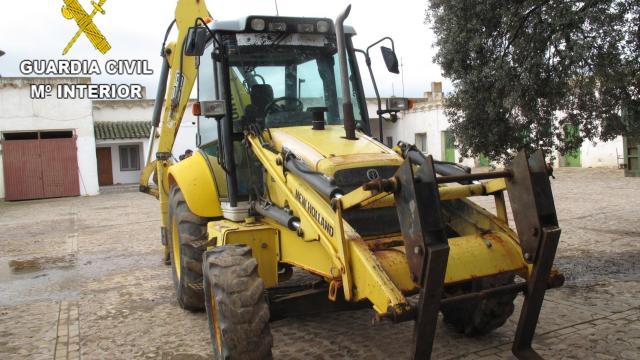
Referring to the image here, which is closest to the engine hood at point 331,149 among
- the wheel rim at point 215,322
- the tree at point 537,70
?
the wheel rim at point 215,322

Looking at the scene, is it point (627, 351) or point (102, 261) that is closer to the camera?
point (627, 351)

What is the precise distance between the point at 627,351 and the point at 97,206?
19999 mm

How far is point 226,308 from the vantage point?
384 centimetres

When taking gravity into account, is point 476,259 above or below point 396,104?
below

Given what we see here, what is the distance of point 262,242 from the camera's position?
15.9 ft

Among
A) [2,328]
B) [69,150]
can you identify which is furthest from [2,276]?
[69,150]

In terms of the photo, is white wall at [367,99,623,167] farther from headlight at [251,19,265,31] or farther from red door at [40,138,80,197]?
headlight at [251,19,265,31]

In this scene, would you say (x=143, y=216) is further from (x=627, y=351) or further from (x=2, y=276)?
(x=627, y=351)

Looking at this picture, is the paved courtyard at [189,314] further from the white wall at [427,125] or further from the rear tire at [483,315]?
the white wall at [427,125]

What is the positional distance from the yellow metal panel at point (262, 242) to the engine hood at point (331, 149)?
0.73 meters

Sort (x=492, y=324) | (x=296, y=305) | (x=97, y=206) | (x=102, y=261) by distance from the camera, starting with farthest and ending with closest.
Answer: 1. (x=97, y=206)
2. (x=102, y=261)
3. (x=492, y=324)
4. (x=296, y=305)

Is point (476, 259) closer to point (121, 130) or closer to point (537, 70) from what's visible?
point (537, 70)

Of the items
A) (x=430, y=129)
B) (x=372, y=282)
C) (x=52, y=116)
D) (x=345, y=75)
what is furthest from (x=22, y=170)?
(x=372, y=282)

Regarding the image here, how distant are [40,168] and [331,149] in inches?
1000
